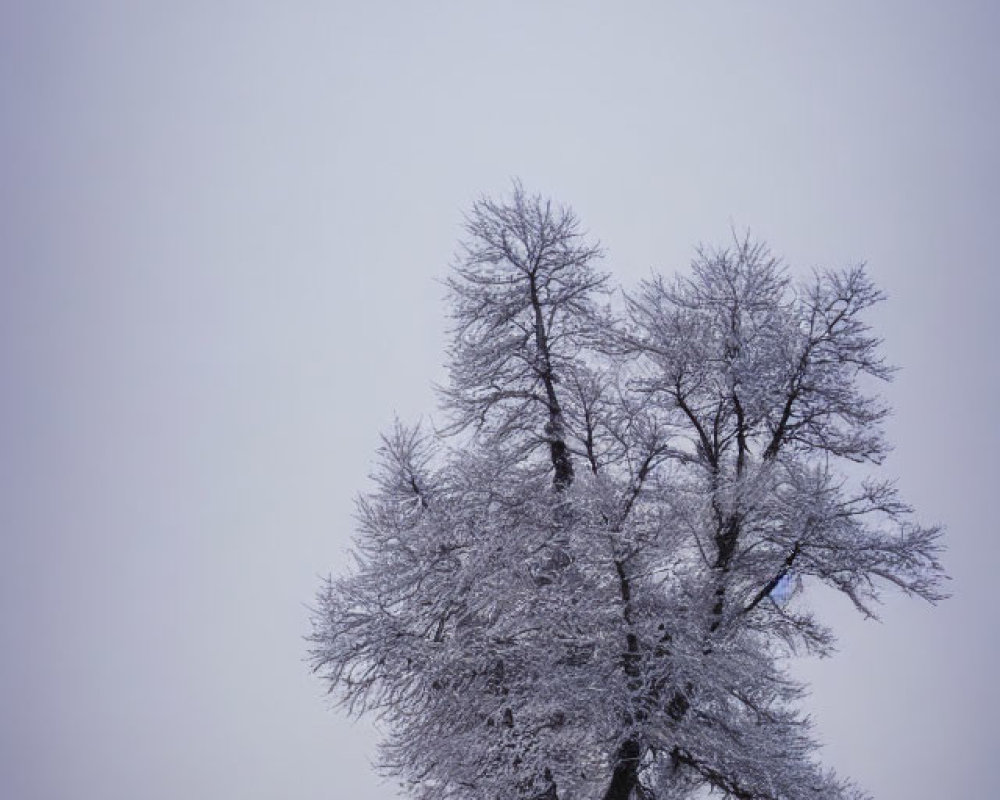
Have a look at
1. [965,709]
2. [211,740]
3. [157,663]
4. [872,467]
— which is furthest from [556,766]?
[157,663]

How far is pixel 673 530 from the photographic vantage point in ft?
31.0

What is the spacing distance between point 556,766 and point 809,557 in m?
4.09

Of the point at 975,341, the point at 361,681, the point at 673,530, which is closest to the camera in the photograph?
the point at 673,530

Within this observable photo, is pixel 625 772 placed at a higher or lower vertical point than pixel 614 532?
→ lower

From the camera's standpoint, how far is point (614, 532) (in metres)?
9.10

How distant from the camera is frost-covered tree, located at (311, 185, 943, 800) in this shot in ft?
31.8

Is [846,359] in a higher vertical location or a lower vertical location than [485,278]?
higher

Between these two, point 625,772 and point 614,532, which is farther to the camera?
point 625,772

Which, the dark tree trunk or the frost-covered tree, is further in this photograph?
the dark tree trunk

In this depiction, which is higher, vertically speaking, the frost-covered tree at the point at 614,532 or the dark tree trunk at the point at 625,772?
the frost-covered tree at the point at 614,532

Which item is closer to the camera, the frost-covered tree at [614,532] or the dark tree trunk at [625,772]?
the frost-covered tree at [614,532]

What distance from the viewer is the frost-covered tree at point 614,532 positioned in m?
9.70

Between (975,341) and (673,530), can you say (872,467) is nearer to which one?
(673,530)

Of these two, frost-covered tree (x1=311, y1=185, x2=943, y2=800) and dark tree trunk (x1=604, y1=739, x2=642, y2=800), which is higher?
frost-covered tree (x1=311, y1=185, x2=943, y2=800)
